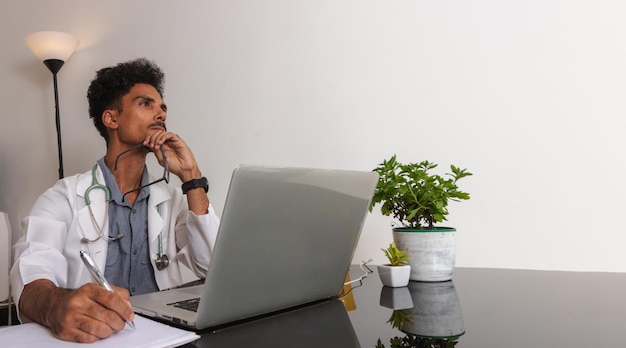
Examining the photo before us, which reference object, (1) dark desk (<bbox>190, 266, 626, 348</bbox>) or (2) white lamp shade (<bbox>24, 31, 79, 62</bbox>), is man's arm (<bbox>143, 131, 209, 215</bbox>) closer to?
(1) dark desk (<bbox>190, 266, 626, 348</bbox>)

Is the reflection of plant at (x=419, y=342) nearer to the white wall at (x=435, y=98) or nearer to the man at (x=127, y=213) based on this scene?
the man at (x=127, y=213)

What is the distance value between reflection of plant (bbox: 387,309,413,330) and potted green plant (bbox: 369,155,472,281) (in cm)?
26

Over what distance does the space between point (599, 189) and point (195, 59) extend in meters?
1.51

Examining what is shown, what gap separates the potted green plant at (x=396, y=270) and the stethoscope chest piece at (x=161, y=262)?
61cm

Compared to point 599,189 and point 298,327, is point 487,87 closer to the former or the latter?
point 599,189

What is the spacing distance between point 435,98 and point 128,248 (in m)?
1.00

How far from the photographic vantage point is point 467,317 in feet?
2.31

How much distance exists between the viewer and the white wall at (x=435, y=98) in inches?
49.1

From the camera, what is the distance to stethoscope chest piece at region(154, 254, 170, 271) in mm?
1271

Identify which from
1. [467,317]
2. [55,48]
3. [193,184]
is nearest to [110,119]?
[193,184]

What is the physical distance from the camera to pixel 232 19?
6.13 feet

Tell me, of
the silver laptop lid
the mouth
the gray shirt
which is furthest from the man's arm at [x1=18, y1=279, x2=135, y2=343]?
the mouth

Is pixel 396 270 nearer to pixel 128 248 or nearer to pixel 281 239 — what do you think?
pixel 281 239

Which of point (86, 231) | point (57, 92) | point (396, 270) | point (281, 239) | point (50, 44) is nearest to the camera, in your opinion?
point (281, 239)
